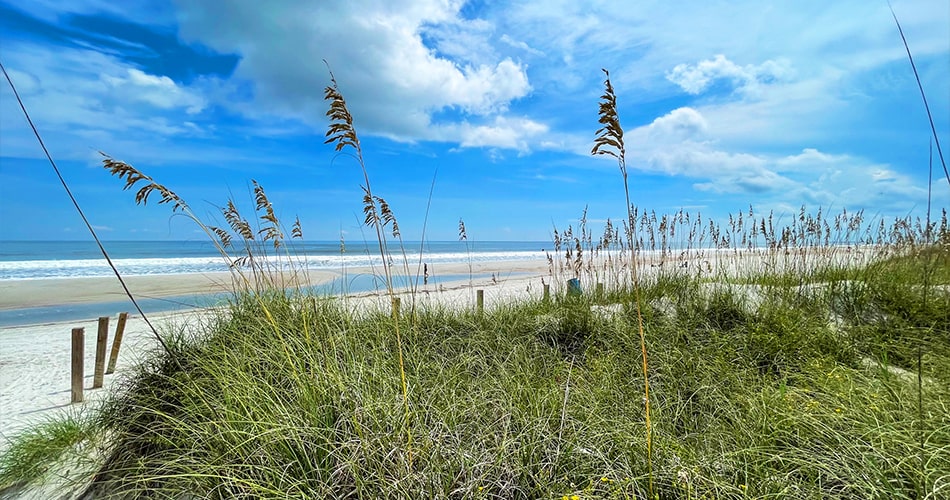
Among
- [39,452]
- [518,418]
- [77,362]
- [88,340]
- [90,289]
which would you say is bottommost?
[88,340]

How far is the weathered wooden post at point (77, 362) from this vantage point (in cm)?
583

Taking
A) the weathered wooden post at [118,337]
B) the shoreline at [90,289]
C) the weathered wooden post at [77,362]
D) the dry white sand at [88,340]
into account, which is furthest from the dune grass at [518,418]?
the shoreline at [90,289]

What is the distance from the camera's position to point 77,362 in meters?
5.96

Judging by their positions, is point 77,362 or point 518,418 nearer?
point 518,418

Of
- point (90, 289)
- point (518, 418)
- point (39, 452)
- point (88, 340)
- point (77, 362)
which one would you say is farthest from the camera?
point (90, 289)

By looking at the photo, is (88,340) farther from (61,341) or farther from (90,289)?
(90,289)

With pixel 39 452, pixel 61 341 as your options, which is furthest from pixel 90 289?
pixel 39 452

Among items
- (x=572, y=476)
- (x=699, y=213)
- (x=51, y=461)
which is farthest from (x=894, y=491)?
(x=699, y=213)

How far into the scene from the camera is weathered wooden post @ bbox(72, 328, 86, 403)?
5.83 metres

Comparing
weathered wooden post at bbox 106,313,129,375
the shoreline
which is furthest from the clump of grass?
the shoreline

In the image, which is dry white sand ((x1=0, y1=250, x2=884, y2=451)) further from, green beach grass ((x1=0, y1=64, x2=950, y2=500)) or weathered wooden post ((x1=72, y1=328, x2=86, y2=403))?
green beach grass ((x1=0, y1=64, x2=950, y2=500))

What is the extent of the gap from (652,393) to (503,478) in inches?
62.2

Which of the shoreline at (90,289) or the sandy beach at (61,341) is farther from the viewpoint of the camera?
the shoreline at (90,289)

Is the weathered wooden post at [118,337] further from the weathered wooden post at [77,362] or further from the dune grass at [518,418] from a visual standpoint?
the dune grass at [518,418]
